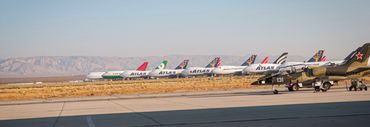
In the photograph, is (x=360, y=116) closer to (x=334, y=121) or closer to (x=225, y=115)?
(x=334, y=121)

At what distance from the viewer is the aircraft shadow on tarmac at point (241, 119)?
15414mm

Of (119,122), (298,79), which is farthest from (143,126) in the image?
(298,79)

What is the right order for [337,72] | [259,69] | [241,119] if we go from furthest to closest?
1. [259,69]
2. [337,72]
3. [241,119]

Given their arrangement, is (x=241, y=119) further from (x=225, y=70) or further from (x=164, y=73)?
(x=164, y=73)

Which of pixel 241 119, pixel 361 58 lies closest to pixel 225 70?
pixel 361 58

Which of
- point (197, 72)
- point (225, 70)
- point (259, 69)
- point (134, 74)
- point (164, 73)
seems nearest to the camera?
point (259, 69)

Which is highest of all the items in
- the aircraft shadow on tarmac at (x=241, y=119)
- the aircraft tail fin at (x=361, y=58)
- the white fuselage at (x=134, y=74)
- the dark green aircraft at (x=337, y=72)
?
the white fuselage at (x=134, y=74)

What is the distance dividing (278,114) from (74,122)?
808cm

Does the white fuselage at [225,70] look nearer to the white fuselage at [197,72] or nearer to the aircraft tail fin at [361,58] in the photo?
the white fuselage at [197,72]

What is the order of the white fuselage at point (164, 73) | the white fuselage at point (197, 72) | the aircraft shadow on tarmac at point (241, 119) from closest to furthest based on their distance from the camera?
the aircraft shadow on tarmac at point (241, 119), the white fuselage at point (197, 72), the white fuselage at point (164, 73)

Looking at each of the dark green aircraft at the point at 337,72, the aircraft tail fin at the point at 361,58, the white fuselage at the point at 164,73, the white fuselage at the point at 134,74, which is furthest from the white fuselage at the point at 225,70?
the aircraft tail fin at the point at 361,58

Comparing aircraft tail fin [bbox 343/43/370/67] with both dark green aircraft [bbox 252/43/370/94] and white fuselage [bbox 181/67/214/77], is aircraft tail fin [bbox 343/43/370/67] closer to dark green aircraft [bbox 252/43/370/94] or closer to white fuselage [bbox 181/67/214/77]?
dark green aircraft [bbox 252/43/370/94]

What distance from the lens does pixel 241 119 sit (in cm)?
1688

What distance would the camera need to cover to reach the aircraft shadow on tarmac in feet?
50.6
